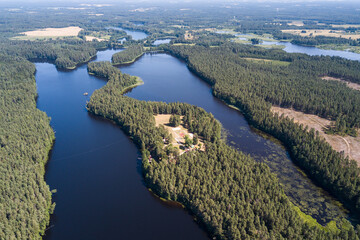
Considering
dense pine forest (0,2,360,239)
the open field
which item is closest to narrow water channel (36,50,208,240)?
dense pine forest (0,2,360,239)

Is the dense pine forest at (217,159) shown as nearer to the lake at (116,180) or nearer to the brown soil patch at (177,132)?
the brown soil patch at (177,132)

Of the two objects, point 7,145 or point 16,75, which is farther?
point 16,75

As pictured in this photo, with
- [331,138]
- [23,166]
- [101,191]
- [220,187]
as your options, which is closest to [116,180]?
[101,191]

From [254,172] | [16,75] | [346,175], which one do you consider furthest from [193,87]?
[16,75]

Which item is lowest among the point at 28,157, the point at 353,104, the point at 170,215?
the point at 170,215

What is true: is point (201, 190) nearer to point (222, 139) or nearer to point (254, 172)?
point (254, 172)

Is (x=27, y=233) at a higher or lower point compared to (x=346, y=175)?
lower

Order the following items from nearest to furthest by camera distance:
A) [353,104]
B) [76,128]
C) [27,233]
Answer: [27,233] < [76,128] < [353,104]

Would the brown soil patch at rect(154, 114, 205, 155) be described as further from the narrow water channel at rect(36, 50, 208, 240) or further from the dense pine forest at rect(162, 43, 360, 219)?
the dense pine forest at rect(162, 43, 360, 219)

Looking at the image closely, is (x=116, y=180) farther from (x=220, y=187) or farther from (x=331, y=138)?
(x=331, y=138)
